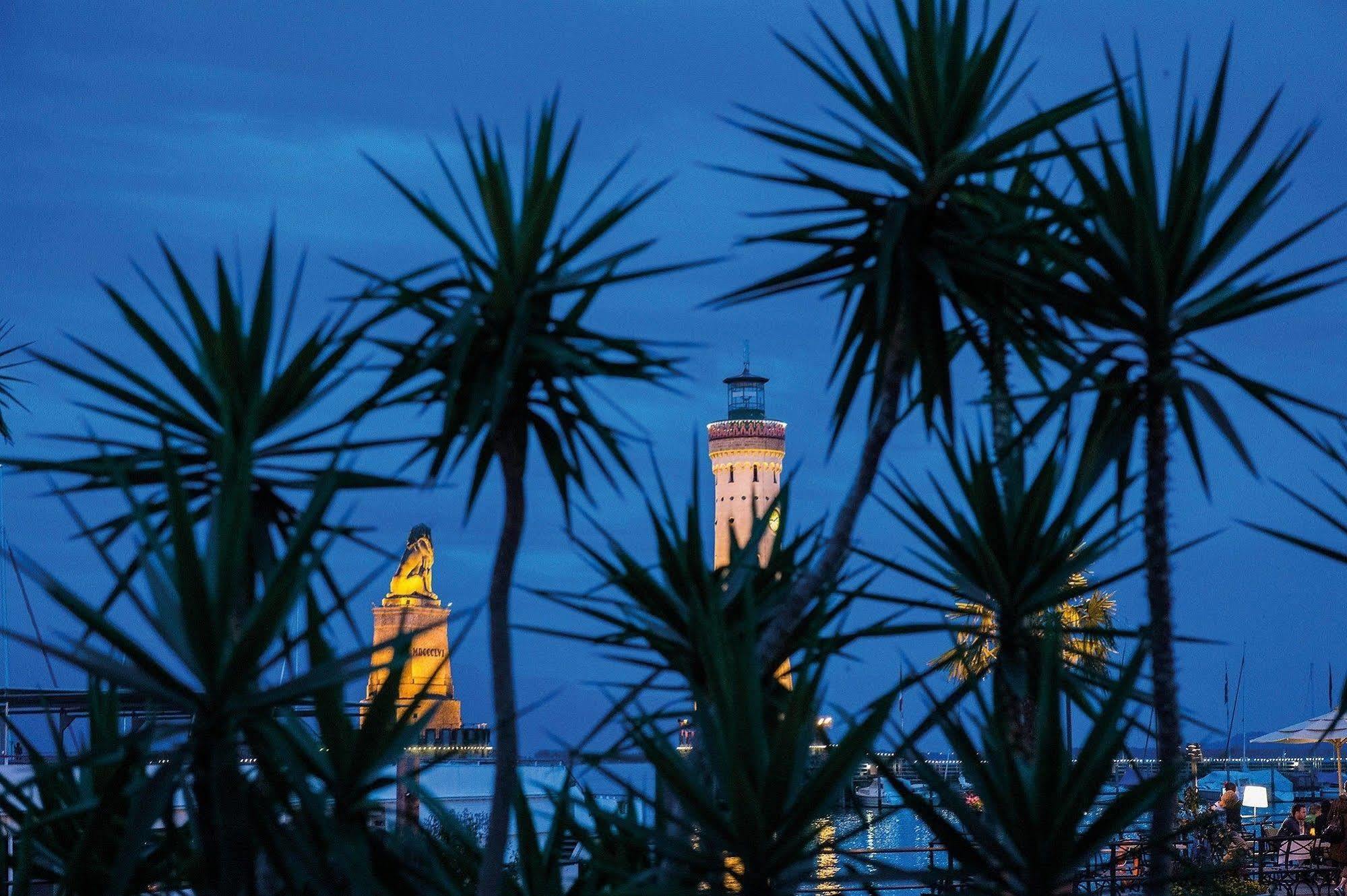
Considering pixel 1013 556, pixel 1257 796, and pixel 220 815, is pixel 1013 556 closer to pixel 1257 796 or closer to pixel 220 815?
pixel 220 815

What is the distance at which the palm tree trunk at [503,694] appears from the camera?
595cm

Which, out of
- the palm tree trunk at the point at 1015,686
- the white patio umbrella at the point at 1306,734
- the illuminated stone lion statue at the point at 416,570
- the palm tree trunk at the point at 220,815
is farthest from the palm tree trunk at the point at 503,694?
the illuminated stone lion statue at the point at 416,570

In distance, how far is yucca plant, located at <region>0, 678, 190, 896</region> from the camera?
5039 millimetres

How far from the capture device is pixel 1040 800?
225 inches

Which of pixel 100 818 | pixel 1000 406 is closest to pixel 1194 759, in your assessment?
pixel 1000 406

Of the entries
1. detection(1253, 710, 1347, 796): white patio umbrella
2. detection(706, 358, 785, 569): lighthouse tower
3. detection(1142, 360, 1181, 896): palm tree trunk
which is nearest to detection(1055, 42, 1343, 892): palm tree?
detection(1142, 360, 1181, 896): palm tree trunk

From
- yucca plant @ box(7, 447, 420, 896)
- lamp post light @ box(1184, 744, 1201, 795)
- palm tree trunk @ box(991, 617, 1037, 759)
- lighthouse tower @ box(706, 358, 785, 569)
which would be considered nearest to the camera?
yucca plant @ box(7, 447, 420, 896)

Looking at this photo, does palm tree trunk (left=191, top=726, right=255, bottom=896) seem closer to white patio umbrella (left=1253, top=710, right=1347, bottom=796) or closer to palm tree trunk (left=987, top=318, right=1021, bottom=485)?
palm tree trunk (left=987, top=318, right=1021, bottom=485)

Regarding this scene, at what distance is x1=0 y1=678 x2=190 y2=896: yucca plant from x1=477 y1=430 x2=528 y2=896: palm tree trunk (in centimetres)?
116

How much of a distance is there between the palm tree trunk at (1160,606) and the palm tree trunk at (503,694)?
2418 mm

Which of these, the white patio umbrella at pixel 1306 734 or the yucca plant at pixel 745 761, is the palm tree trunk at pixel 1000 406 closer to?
the yucca plant at pixel 745 761

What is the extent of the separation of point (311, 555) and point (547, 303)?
1501 millimetres

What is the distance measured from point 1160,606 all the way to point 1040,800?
37.3 inches

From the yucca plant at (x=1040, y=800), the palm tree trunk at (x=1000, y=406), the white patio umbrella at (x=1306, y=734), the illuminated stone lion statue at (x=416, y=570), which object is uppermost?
the illuminated stone lion statue at (x=416, y=570)
